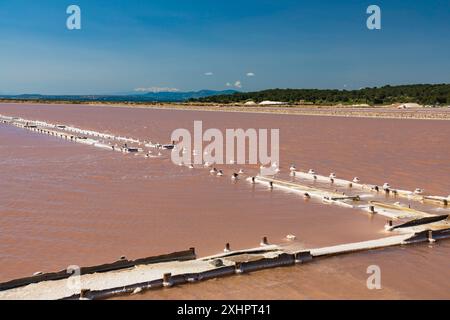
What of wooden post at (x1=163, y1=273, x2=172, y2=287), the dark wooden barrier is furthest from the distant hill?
wooden post at (x1=163, y1=273, x2=172, y2=287)

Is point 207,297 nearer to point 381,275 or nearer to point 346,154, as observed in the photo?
point 381,275

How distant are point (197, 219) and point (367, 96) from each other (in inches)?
4388

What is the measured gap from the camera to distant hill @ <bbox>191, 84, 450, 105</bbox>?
349 feet

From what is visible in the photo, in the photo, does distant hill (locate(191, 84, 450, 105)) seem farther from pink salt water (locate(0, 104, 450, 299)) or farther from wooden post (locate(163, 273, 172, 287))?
wooden post (locate(163, 273, 172, 287))

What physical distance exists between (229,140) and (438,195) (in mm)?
23635

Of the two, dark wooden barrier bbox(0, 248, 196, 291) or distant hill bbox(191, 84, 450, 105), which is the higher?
distant hill bbox(191, 84, 450, 105)

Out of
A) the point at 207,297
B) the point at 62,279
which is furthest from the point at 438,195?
the point at 62,279

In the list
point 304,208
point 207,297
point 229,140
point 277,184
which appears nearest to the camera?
point 207,297

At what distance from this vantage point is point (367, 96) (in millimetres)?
121188

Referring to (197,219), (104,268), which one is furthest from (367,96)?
(104,268)

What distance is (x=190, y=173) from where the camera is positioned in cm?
2628

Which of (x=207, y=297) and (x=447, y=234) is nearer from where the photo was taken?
(x=207, y=297)

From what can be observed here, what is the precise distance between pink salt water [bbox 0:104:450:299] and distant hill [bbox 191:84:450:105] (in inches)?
3126

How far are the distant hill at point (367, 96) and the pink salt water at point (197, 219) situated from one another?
260 ft
